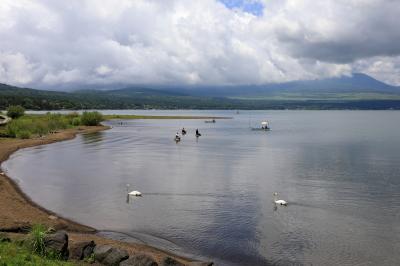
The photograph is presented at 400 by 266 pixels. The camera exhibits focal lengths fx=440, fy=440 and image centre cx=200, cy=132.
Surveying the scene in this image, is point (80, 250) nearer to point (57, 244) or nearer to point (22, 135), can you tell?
point (57, 244)

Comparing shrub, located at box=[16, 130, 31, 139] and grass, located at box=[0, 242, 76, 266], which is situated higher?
grass, located at box=[0, 242, 76, 266]

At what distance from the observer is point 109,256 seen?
63.8ft

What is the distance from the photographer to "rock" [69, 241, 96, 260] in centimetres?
1972

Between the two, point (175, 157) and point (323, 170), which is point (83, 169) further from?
point (323, 170)

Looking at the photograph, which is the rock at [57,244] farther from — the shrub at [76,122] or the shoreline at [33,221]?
the shrub at [76,122]

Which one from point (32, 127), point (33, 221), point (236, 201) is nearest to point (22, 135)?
point (32, 127)

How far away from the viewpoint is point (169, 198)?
36.9 metres

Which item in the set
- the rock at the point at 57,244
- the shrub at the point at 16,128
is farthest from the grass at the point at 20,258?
the shrub at the point at 16,128

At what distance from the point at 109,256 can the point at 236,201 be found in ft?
57.9

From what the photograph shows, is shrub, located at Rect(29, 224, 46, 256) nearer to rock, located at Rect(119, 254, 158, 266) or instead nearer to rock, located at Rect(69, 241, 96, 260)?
rock, located at Rect(69, 241, 96, 260)

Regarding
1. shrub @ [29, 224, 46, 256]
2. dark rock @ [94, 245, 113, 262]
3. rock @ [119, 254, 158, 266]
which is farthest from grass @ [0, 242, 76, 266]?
rock @ [119, 254, 158, 266]

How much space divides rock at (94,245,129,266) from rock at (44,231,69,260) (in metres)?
1.36

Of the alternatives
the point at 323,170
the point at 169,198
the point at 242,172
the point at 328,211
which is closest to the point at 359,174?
the point at 323,170

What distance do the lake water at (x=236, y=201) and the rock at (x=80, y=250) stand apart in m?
5.90
